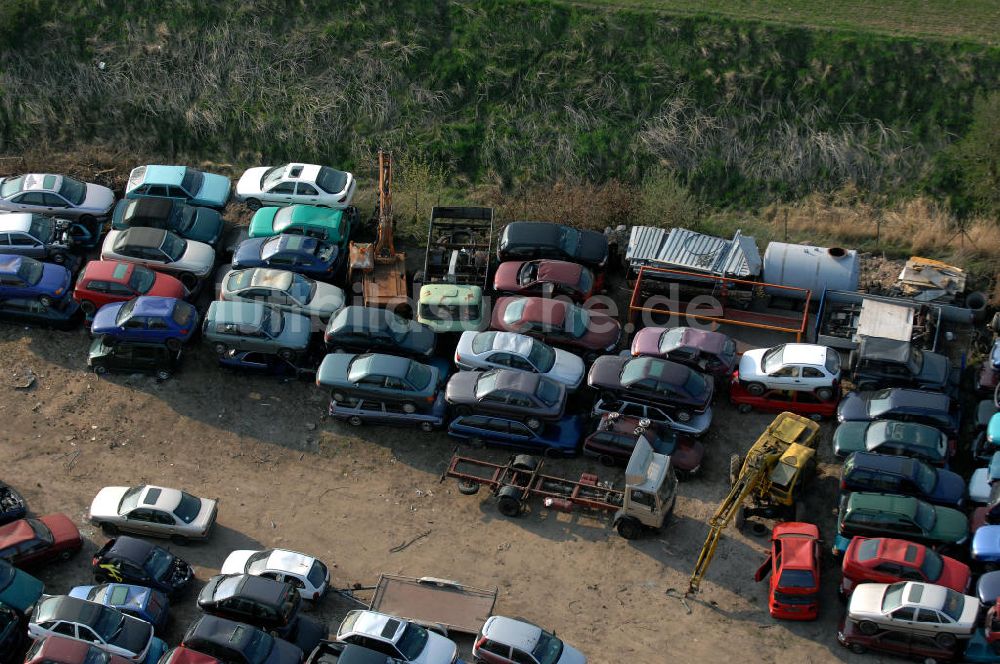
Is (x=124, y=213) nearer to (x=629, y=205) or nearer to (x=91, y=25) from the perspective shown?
(x=91, y=25)

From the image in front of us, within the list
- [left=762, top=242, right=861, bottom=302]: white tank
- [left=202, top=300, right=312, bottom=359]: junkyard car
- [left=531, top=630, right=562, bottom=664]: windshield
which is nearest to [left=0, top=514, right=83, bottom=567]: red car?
[left=202, top=300, right=312, bottom=359]: junkyard car

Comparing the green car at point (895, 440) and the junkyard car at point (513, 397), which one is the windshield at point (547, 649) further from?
the green car at point (895, 440)

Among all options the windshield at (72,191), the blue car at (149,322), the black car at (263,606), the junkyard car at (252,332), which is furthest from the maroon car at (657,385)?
the windshield at (72,191)

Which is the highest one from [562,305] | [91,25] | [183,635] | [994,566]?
[91,25]

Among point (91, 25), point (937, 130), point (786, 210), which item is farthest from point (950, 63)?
point (91, 25)

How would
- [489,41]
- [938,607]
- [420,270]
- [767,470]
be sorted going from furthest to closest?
[489,41]
[420,270]
[767,470]
[938,607]
